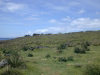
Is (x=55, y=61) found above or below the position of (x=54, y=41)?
below

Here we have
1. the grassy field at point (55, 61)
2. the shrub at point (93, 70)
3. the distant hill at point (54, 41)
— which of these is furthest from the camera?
the distant hill at point (54, 41)

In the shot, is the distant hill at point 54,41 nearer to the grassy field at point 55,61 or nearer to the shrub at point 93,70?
the grassy field at point 55,61

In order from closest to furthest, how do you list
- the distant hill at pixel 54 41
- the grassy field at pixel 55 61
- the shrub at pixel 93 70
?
the shrub at pixel 93 70
the grassy field at pixel 55 61
the distant hill at pixel 54 41

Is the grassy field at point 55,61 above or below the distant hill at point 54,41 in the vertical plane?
below

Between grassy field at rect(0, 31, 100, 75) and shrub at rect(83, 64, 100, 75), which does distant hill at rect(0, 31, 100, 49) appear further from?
shrub at rect(83, 64, 100, 75)

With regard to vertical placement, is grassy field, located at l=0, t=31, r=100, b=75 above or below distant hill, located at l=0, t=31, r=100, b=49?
below

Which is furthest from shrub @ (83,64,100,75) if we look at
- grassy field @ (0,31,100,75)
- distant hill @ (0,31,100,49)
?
distant hill @ (0,31,100,49)

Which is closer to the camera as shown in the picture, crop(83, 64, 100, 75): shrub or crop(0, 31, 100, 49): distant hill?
crop(83, 64, 100, 75): shrub

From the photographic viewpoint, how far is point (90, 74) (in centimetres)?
856

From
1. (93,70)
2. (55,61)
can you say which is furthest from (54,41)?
(93,70)

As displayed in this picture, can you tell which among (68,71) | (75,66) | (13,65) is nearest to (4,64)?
(13,65)

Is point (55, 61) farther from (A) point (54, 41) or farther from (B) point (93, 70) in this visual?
(A) point (54, 41)

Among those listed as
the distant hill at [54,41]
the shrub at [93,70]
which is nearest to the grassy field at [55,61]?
the shrub at [93,70]

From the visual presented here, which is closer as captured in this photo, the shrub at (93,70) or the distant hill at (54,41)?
the shrub at (93,70)
